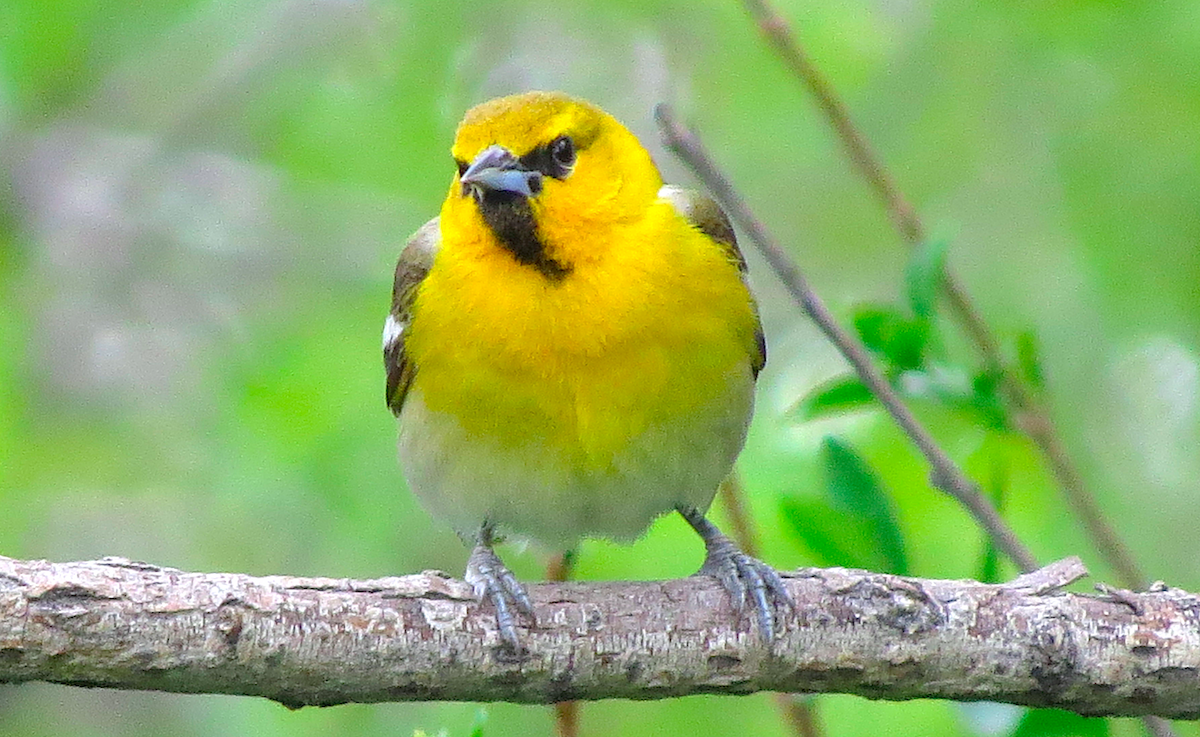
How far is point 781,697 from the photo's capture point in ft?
15.9

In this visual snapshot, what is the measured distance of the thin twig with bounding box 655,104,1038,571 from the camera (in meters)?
4.05

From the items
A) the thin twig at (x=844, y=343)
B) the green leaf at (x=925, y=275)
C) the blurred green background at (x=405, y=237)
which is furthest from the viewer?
the blurred green background at (x=405, y=237)

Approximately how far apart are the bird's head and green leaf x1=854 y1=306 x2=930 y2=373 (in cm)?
92

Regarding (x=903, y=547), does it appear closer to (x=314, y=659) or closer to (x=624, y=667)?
(x=624, y=667)

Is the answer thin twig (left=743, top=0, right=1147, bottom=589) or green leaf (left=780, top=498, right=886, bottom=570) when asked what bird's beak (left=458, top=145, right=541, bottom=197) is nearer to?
thin twig (left=743, top=0, right=1147, bottom=589)

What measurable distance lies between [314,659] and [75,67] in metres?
4.82

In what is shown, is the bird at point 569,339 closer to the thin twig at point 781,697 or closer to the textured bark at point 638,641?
the thin twig at point 781,697

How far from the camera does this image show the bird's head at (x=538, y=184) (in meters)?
4.87

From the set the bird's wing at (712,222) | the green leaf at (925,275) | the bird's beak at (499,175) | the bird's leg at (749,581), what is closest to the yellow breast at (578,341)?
the bird's beak at (499,175)

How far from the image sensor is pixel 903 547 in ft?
14.7

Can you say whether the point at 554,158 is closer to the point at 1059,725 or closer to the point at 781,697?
the point at 781,697

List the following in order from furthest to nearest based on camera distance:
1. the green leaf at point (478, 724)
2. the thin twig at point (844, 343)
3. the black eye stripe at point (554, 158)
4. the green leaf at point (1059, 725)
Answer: the black eye stripe at point (554, 158), the green leaf at point (1059, 725), the thin twig at point (844, 343), the green leaf at point (478, 724)

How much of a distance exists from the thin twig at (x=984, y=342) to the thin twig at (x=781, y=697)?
2.92ft

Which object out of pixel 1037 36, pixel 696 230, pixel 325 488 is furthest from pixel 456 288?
pixel 1037 36
